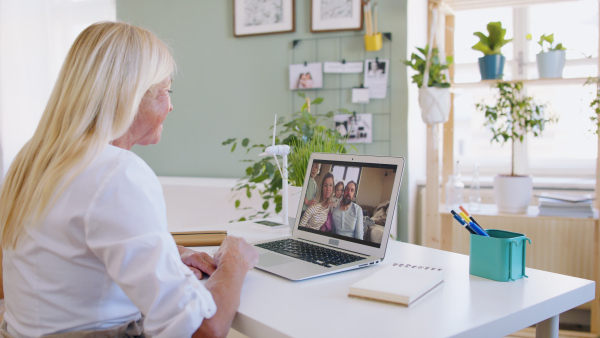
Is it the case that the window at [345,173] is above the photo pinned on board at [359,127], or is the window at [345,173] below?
below

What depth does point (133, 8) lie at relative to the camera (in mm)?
3355

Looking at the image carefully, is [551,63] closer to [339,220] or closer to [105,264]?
[339,220]

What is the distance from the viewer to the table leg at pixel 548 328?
1072mm

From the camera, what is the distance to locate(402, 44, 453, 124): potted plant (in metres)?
2.31

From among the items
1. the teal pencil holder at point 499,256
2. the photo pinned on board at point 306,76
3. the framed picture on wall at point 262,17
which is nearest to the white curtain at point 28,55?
the framed picture on wall at point 262,17

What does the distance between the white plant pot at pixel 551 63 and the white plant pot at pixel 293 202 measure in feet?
4.62

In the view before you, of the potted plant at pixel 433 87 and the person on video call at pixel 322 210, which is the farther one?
the potted plant at pixel 433 87

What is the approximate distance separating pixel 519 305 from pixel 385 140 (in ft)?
6.00

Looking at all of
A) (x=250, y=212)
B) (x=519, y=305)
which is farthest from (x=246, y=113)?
(x=519, y=305)

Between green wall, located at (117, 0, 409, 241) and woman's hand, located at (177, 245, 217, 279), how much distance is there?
1.68 m

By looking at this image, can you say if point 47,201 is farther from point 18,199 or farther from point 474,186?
point 474,186

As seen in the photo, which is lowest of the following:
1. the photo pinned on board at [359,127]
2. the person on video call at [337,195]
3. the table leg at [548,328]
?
the table leg at [548,328]

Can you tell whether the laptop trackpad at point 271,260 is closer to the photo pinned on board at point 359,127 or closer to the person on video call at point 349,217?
the person on video call at point 349,217

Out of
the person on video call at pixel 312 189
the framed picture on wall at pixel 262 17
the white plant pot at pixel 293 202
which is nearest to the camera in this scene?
the person on video call at pixel 312 189
